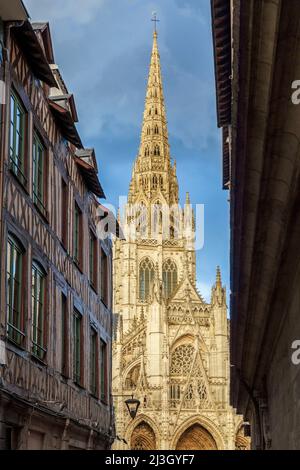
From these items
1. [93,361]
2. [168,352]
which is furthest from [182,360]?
[93,361]

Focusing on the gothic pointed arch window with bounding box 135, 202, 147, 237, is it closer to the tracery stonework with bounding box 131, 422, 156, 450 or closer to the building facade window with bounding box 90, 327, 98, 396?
the tracery stonework with bounding box 131, 422, 156, 450

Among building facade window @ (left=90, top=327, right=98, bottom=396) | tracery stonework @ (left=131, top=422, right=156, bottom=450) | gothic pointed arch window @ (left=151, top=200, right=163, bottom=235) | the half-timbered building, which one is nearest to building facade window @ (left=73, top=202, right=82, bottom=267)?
the half-timbered building

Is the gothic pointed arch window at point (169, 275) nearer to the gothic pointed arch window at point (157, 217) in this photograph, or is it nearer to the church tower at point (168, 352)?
the church tower at point (168, 352)

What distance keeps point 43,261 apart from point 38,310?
3.18 feet

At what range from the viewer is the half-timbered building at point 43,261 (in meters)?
12.8

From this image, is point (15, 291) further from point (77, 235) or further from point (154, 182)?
point (154, 182)

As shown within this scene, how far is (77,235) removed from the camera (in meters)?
20.1

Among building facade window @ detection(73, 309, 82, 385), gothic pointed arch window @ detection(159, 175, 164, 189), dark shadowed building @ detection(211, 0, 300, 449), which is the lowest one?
dark shadowed building @ detection(211, 0, 300, 449)

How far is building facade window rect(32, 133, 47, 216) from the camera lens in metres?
15.1

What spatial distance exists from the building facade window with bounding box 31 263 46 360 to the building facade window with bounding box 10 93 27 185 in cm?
198

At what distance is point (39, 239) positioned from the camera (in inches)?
594

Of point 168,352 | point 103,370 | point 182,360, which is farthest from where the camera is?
point 182,360

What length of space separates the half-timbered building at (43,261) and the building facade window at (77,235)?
0.10 feet

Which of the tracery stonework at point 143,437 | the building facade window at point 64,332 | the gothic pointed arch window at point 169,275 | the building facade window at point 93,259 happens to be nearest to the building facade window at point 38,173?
the building facade window at point 64,332
